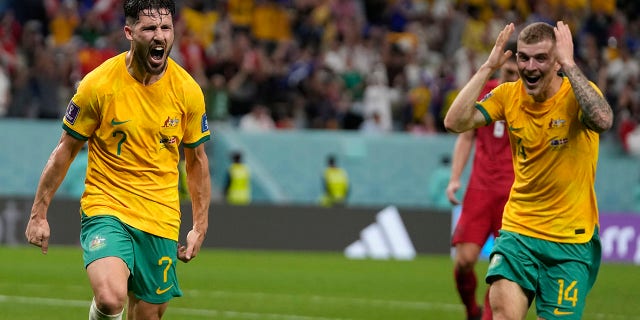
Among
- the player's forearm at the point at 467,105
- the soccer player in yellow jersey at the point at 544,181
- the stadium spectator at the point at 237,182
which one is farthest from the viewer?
the stadium spectator at the point at 237,182

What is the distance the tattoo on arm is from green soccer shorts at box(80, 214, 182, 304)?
2.57 meters

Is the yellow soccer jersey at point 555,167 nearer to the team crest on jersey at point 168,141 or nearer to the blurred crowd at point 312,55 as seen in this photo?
the team crest on jersey at point 168,141

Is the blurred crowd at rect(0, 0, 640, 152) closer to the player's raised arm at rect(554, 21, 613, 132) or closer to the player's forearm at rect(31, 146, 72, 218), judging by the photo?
the player's forearm at rect(31, 146, 72, 218)

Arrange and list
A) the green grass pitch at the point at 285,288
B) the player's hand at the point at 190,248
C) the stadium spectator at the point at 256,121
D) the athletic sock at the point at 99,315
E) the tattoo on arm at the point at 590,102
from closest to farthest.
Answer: the athletic sock at the point at 99,315
the tattoo on arm at the point at 590,102
the player's hand at the point at 190,248
the green grass pitch at the point at 285,288
the stadium spectator at the point at 256,121

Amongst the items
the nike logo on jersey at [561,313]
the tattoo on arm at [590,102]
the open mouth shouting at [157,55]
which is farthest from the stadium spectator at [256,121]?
the tattoo on arm at [590,102]

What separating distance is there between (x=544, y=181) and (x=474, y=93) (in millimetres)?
697

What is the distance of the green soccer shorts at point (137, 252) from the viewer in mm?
7145

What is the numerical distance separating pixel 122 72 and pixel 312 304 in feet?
21.4

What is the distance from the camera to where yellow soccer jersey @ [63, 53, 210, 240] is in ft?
23.9

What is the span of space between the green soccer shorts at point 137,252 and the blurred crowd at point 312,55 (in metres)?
14.1

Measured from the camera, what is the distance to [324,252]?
838 inches

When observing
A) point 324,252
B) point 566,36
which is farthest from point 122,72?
point 324,252

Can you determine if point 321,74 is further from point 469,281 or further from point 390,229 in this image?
point 469,281

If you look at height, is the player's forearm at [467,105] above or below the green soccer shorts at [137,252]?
above
